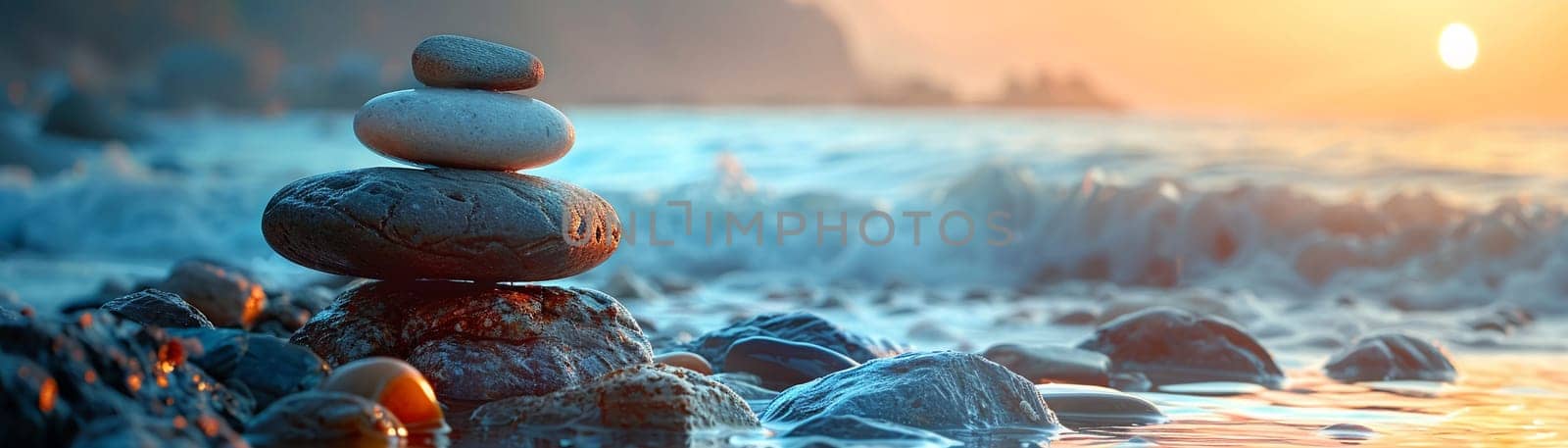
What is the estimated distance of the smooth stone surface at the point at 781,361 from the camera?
555cm

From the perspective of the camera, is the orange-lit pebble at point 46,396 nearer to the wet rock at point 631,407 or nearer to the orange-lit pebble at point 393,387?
the orange-lit pebble at point 393,387

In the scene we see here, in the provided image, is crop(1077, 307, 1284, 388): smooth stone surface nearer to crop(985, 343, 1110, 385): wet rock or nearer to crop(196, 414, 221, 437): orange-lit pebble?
crop(985, 343, 1110, 385): wet rock

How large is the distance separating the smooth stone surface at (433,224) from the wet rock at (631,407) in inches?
23.7

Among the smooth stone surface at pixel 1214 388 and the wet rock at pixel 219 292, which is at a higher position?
the wet rock at pixel 219 292

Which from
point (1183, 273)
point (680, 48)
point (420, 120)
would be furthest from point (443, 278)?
point (680, 48)

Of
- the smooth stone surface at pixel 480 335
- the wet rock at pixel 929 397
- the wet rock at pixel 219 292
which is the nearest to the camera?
the wet rock at pixel 929 397

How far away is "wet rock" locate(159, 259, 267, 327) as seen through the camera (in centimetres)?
686

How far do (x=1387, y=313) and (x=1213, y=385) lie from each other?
4104 mm

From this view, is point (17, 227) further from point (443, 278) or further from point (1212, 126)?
point (1212, 126)

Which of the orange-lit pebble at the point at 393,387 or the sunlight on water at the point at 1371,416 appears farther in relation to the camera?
the sunlight on water at the point at 1371,416

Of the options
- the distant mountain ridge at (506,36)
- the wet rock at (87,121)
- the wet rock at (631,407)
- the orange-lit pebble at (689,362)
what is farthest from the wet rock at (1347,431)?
the distant mountain ridge at (506,36)

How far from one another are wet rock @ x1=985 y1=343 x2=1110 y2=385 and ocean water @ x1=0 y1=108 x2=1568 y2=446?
1.42 feet

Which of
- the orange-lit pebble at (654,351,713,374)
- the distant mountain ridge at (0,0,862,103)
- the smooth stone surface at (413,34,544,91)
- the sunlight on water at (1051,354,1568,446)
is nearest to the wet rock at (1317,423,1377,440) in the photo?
the sunlight on water at (1051,354,1568,446)

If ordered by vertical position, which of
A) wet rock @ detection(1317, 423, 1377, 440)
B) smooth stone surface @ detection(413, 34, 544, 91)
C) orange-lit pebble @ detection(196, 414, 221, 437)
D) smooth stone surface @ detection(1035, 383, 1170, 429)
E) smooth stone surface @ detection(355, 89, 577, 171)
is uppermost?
smooth stone surface @ detection(413, 34, 544, 91)
